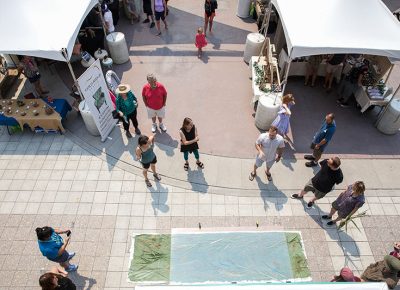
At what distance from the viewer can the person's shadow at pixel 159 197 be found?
6837 mm

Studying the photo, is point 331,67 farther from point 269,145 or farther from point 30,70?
point 30,70

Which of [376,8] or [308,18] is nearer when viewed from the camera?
[308,18]

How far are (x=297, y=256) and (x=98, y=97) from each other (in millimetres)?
5595

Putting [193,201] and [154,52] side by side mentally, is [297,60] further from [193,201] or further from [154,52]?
[193,201]

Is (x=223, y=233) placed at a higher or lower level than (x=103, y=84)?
lower

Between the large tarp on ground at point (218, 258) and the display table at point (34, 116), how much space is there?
3.96 m

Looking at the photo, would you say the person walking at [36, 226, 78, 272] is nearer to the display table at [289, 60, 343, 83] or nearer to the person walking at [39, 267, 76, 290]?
the person walking at [39, 267, 76, 290]

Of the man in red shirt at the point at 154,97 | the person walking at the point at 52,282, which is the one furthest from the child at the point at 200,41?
the person walking at the point at 52,282

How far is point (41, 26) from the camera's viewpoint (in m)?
7.39

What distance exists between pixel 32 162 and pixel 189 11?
27.9 feet

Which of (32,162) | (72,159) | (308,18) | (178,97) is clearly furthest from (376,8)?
(32,162)

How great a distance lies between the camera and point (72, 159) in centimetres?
776

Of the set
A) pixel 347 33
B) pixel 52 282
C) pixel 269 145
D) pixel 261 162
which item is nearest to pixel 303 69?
pixel 347 33

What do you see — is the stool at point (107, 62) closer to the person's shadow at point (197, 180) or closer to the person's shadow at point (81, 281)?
the person's shadow at point (197, 180)
